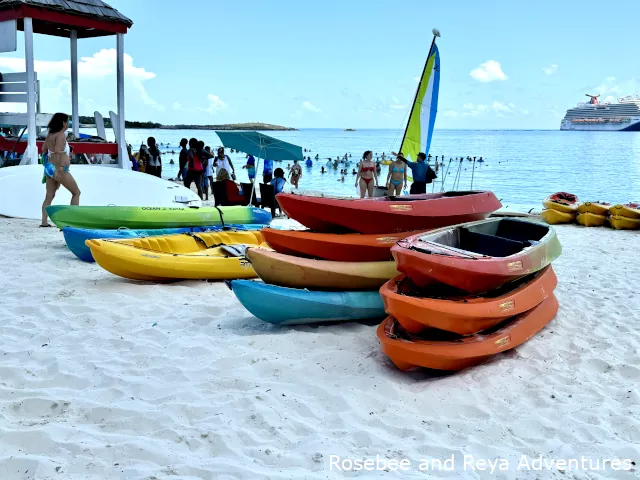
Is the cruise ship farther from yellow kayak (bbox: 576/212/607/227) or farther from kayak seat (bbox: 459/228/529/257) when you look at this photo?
kayak seat (bbox: 459/228/529/257)

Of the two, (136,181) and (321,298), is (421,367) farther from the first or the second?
(136,181)

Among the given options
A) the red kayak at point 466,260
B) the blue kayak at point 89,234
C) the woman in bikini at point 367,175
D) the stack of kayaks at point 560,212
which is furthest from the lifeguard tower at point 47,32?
the stack of kayaks at point 560,212

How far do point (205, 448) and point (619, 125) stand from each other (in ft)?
380

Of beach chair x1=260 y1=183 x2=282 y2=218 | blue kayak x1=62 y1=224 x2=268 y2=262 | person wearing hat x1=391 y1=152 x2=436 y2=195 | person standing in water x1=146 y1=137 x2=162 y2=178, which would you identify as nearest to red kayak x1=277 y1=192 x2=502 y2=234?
blue kayak x1=62 y1=224 x2=268 y2=262

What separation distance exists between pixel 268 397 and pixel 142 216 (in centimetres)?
469

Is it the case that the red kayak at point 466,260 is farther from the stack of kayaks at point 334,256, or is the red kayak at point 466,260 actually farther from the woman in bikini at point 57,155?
the woman in bikini at point 57,155

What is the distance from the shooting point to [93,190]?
10.0 metres

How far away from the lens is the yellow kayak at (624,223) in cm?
1077

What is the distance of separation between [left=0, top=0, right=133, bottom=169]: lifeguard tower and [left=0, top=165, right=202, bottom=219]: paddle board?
80cm

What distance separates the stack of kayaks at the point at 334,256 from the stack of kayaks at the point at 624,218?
670 centimetres

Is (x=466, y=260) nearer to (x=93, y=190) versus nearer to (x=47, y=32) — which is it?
(x=93, y=190)

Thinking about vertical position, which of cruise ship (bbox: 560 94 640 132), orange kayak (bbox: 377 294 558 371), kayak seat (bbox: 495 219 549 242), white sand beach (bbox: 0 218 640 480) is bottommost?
white sand beach (bbox: 0 218 640 480)

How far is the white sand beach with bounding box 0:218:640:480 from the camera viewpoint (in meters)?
2.79

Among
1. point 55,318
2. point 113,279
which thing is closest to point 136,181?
point 113,279
